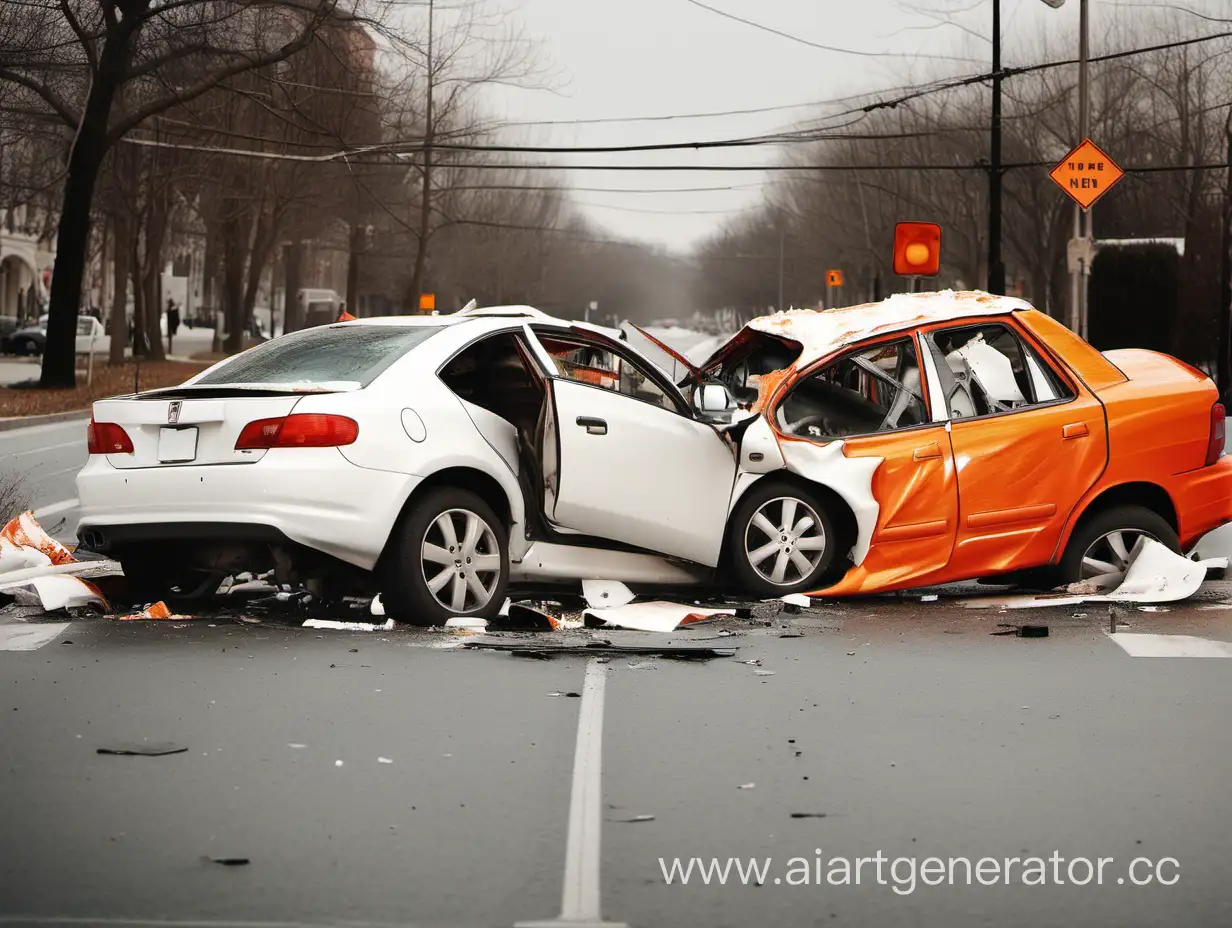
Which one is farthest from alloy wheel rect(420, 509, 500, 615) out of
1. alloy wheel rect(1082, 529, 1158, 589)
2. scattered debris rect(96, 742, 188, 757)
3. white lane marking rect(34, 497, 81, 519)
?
white lane marking rect(34, 497, 81, 519)

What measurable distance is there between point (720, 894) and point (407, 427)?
13.9 ft

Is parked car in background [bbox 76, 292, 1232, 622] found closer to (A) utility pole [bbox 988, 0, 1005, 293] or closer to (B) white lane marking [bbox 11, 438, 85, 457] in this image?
(B) white lane marking [bbox 11, 438, 85, 457]

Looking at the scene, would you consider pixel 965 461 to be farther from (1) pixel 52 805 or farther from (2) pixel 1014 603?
(1) pixel 52 805

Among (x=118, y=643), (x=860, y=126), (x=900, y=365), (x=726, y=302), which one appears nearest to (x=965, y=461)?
(x=900, y=365)

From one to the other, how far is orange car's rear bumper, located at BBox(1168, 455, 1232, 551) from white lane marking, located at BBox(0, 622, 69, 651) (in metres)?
5.78

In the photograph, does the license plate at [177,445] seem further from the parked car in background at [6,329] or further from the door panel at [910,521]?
the parked car in background at [6,329]

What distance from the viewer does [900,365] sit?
33.7 feet

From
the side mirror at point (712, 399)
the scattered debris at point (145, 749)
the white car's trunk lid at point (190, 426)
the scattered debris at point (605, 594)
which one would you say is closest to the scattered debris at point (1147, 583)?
the side mirror at point (712, 399)

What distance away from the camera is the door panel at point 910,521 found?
31.7ft

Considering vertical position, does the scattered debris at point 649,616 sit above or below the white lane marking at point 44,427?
above

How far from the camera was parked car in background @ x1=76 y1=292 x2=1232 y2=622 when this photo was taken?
834cm

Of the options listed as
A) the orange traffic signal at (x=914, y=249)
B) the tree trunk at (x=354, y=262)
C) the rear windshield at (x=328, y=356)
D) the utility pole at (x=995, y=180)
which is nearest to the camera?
the rear windshield at (x=328, y=356)

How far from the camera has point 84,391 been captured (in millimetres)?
35875

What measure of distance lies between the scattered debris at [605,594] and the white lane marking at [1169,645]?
2.42 m
